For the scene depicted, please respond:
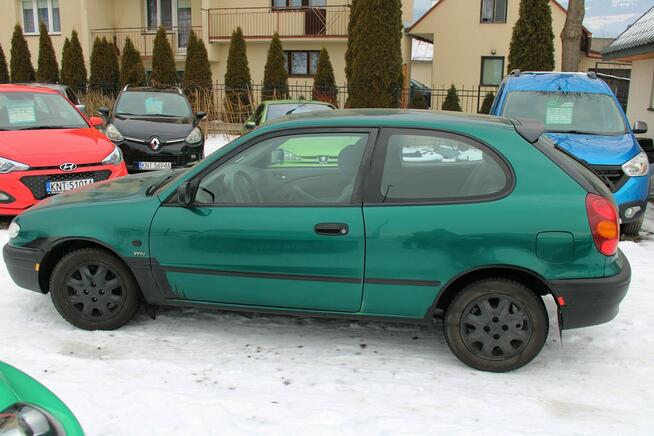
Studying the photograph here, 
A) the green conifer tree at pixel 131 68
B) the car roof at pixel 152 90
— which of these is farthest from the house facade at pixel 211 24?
the car roof at pixel 152 90

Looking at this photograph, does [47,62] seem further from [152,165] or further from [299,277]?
[299,277]

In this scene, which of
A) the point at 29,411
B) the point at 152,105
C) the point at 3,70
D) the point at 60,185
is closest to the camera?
the point at 29,411

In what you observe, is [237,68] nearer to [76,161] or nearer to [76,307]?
[76,161]

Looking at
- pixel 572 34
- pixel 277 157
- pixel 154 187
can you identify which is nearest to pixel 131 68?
pixel 572 34

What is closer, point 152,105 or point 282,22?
point 152,105

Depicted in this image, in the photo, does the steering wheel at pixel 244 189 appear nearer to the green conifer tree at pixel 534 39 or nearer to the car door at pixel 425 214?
the car door at pixel 425 214

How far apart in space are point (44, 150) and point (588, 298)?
6166mm

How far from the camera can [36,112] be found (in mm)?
8219

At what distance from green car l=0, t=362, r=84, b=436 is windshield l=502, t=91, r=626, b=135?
6.85 m

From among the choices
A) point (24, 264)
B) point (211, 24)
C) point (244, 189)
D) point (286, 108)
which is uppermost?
point (211, 24)

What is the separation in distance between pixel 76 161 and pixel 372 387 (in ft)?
16.7

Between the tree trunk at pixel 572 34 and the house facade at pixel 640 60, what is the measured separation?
120cm

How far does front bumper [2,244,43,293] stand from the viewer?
434 centimetres

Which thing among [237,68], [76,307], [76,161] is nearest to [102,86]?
[237,68]
